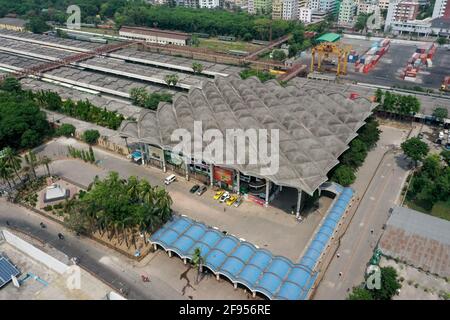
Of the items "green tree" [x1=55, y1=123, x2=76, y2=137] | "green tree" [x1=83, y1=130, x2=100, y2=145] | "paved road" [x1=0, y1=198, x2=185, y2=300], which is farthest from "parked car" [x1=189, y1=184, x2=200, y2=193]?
"green tree" [x1=55, y1=123, x2=76, y2=137]

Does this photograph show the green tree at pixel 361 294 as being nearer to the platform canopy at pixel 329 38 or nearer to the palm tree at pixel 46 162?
the palm tree at pixel 46 162

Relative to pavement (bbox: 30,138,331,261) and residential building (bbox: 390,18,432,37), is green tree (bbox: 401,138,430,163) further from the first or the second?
residential building (bbox: 390,18,432,37)

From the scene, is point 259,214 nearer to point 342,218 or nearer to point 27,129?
point 342,218

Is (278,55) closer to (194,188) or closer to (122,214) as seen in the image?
(194,188)

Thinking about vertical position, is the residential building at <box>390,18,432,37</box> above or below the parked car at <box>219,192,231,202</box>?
above

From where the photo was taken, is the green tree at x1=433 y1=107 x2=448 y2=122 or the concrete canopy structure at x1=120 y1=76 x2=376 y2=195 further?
the green tree at x1=433 y1=107 x2=448 y2=122

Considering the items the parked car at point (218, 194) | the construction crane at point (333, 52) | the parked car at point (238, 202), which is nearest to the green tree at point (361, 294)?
the parked car at point (238, 202)
